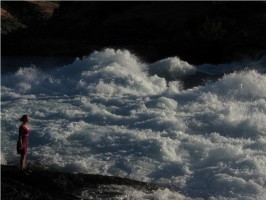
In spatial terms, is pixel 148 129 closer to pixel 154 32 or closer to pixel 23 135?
pixel 23 135

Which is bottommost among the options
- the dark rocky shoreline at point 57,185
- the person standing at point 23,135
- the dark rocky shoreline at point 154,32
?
the dark rocky shoreline at point 57,185

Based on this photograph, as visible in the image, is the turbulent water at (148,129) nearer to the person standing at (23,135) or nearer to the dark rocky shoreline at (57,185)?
the dark rocky shoreline at (57,185)

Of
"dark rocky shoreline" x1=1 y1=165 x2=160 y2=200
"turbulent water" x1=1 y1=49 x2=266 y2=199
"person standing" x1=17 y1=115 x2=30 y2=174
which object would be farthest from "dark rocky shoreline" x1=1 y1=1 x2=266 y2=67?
"person standing" x1=17 y1=115 x2=30 y2=174

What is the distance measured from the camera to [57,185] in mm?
10828

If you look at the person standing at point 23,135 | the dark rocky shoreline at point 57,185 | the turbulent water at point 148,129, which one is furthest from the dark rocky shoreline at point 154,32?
the person standing at point 23,135

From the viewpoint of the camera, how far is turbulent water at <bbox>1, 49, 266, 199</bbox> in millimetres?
12491

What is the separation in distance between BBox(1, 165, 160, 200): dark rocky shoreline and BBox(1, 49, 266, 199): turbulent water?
20.1 inches

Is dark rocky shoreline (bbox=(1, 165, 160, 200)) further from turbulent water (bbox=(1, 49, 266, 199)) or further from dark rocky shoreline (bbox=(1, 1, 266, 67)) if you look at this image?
dark rocky shoreline (bbox=(1, 1, 266, 67))

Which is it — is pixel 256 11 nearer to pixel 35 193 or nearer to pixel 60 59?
pixel 60 59

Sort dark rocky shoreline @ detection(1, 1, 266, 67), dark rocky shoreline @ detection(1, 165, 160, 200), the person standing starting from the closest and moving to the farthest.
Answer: dark rocky shoreline @ detection(1, 165, 160, 200) < the person standing < dark rocky shoreline @ detection(1, 1, 266, 67)

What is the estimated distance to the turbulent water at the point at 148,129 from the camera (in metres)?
12.5

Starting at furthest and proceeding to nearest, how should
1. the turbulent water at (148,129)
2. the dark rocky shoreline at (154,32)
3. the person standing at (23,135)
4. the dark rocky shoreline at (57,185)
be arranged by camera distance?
1. the dark rocky shoreline at (154,32)
2. the turbulent water at (148,129)
3. the person standing at (23,135)
4. the dark rocky shoreline at (57,185)

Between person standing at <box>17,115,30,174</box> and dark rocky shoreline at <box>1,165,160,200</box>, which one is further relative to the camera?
person standing at <box>17,115,30,174</box>

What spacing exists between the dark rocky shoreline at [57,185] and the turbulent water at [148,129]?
0.51 meters
